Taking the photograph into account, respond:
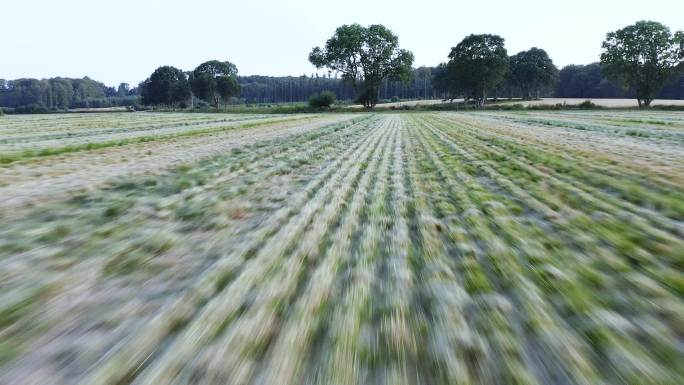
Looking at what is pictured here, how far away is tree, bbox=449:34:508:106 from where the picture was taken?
70.2m

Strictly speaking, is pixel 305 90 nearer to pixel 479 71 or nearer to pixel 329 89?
pixel 329 89

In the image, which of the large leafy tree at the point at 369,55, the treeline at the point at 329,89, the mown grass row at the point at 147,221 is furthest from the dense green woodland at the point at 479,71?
the mown grass row at the point at 147,221

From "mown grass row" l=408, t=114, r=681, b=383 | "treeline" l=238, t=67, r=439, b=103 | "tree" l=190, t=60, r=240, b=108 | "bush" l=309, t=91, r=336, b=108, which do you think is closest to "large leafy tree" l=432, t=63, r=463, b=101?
"bush" l=309, t=91, r=336, b=108

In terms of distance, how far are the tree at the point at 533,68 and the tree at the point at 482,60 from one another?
2158cm

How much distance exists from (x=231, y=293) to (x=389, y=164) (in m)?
5.92

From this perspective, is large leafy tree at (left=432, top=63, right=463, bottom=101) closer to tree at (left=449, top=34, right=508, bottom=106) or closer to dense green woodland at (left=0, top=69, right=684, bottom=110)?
tree at (left=449, top=34, right=508, bottom=106)

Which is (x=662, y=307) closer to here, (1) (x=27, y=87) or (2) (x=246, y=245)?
(2) (x=246, y=245)

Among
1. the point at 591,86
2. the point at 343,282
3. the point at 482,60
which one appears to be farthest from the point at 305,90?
the point at 343,282

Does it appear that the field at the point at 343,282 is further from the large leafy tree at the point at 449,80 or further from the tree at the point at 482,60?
the large leafy tree at the point at 449,80

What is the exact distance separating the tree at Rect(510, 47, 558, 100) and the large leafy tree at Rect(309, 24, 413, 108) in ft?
114

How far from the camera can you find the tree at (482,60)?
7019cm

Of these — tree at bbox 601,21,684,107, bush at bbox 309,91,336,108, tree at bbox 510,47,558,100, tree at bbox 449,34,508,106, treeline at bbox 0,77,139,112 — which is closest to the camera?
tree at bbox 601,21,684,107

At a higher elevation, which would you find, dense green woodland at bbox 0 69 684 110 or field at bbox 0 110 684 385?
dense green woodland at bbox 0 69 684 110

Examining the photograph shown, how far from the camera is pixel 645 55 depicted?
52.9 m
